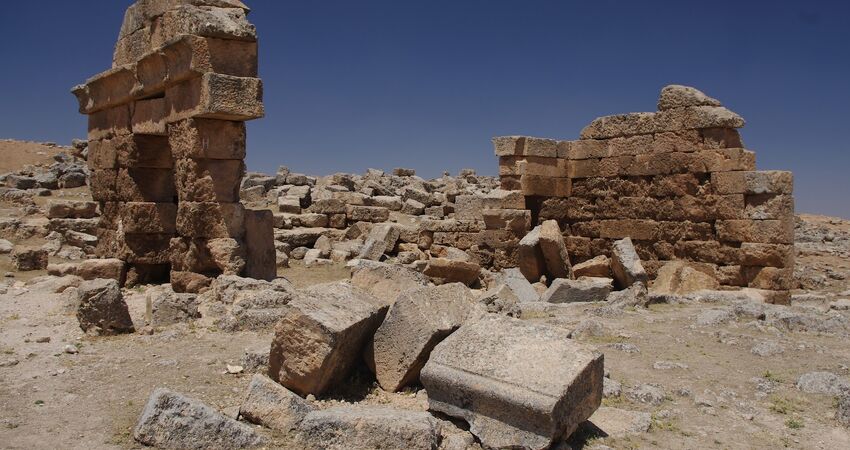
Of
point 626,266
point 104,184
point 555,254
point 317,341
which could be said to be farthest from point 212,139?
point 626,266

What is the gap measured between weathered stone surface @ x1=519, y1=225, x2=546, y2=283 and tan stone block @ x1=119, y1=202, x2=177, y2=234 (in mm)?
6293

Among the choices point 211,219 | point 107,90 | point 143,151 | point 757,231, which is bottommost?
point 211,219

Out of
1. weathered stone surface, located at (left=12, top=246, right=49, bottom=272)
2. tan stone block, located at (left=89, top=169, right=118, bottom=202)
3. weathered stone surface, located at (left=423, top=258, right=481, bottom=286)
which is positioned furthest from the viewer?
weathered stone surface, located at (left=423, top=258, right=481, bottom=286)

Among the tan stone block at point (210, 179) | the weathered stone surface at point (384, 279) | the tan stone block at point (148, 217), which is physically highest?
the tan stone block at point (210, 179)

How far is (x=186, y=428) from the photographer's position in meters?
4.66

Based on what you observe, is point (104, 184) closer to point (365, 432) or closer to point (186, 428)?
point (186, 428)

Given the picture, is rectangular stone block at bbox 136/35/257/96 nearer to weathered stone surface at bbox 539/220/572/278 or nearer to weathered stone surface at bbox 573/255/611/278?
weathered stone surface at bbox 539/220/572/278

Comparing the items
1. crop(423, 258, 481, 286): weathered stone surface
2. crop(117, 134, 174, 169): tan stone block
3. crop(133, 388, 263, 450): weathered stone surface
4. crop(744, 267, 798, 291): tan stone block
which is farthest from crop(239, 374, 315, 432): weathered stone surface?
crop(744, 267, 798, 291): tan stone block

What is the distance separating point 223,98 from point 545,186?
822cm

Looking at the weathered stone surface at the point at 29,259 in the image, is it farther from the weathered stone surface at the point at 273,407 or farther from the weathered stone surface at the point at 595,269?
the weathered stone surface at the point at 595,269

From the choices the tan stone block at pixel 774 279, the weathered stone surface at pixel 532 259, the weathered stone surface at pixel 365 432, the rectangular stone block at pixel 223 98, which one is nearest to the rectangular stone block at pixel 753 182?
the tan stone block at pixel 774 279

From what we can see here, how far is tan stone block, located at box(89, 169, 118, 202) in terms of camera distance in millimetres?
11906

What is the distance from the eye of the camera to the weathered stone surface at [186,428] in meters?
4.62

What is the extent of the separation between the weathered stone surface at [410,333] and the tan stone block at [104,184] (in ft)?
25.2
